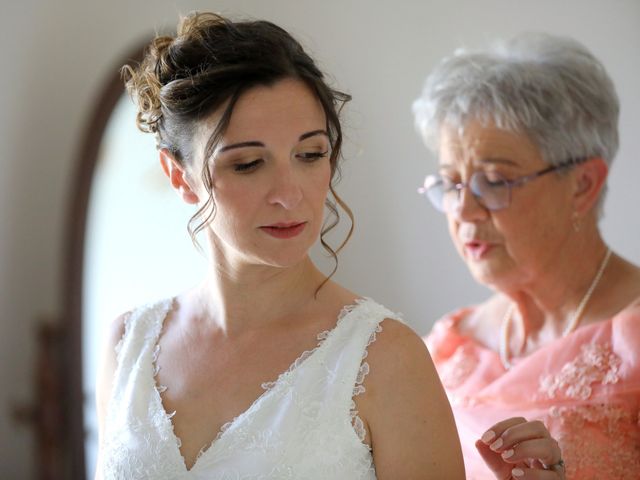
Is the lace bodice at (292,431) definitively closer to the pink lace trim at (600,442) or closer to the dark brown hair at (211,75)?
the dark brown hair at (211,75)

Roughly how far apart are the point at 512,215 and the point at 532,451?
67cm

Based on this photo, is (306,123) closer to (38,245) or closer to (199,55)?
(199,55)

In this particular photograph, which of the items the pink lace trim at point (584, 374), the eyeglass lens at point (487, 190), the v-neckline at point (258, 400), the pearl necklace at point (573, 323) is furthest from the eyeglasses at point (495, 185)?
the v-neckline at point (258, 400)

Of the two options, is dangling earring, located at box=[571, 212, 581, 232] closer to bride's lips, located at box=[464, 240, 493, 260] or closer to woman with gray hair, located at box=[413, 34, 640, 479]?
woman with gray hair, located at box=[413, 34, 640, 479]

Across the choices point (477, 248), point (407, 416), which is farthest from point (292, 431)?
point (477, 248)

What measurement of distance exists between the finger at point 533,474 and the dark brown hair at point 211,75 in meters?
0.45

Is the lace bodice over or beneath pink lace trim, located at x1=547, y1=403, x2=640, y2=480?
over

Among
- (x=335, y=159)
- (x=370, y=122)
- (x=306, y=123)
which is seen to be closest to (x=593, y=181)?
(x=335, y=159)

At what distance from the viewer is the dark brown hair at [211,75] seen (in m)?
1.41

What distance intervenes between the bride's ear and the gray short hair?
2.49 feet

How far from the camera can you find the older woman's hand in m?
1.48

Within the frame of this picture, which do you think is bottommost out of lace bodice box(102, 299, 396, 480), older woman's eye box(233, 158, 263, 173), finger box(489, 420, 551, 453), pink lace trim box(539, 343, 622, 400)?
pink lace trim box(539, 343, 622, 400)

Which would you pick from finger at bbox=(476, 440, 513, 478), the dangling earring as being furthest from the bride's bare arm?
the dangling earring

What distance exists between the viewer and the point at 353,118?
9.90 feet
